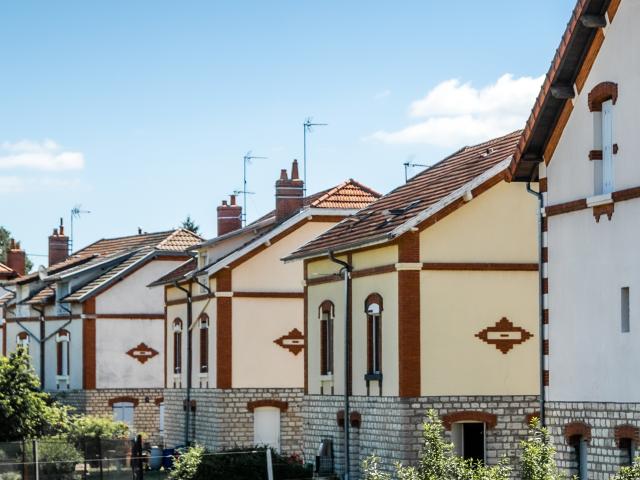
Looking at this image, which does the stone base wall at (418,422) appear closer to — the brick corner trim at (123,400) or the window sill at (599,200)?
the window sill at (599,200)

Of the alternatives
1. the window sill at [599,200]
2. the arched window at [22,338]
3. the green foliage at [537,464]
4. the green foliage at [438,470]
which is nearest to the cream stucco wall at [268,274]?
the window sill at [599,200]

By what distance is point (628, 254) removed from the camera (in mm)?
23047

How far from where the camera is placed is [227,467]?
106ft

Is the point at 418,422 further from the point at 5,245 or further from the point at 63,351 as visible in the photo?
the point at 5,245

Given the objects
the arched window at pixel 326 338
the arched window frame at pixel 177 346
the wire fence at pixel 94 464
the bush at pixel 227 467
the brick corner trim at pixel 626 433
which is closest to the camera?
the brick corner trim at pixel 626 433

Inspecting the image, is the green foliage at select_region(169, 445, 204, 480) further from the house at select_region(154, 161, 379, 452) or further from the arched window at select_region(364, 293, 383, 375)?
the house at select_region(154, 161, 379, 452)

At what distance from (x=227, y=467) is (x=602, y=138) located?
12.7 m

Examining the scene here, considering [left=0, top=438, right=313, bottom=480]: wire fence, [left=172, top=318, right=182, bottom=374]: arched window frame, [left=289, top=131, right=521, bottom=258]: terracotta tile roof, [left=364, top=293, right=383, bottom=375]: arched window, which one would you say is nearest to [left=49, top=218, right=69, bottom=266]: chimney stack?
[left=172, top=318, right=182, bottom=374]: arched window frame

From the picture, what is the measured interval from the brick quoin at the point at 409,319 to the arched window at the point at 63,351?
28.8 meters

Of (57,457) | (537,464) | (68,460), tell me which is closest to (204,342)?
(57,457)

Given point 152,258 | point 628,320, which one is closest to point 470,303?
point 628,320

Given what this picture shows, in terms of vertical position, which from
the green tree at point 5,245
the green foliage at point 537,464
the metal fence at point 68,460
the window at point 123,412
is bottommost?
the metal fence at point 68,460

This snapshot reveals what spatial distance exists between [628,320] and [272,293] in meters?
20.5

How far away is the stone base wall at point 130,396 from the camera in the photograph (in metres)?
54.7
